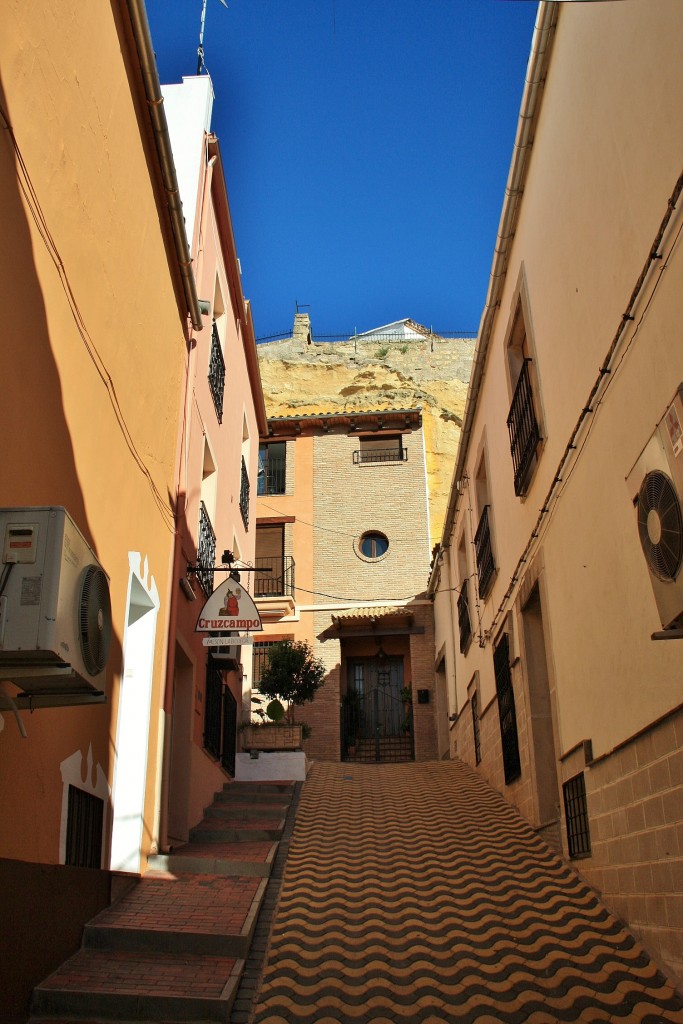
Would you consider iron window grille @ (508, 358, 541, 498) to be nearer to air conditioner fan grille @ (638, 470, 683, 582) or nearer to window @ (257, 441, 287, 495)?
air conditioner fan grille @ (638, 470, 683, 582)

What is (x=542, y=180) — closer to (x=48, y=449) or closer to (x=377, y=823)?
(x=48, y=449)

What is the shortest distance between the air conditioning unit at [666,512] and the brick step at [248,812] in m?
8.19

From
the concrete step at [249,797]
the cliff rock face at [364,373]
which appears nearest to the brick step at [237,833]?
the concrete step at [249,797]

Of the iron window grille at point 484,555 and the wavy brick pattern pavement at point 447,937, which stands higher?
the iron window grille at point 484,555

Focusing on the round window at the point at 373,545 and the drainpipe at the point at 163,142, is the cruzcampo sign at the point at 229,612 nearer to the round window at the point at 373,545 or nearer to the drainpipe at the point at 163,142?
the drainpipe at the point at 163,142

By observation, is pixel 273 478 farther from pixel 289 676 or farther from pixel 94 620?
pixel 94 620

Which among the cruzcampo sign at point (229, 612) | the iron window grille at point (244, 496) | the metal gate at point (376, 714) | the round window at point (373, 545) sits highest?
the round window at point (373, 545)

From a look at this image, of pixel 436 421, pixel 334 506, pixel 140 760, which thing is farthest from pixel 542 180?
pixel 436 421

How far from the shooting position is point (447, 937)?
6812 millimetres

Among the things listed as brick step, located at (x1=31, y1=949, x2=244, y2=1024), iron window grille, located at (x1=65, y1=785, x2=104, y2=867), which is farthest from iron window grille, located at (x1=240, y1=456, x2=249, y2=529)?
brick step, located at (x1=31, y1=949, x2=244, y2=1024)

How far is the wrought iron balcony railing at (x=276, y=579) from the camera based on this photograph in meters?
24.0

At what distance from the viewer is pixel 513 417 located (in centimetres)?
1052

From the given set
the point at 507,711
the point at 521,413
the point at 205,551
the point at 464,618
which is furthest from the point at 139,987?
the point at 464,618

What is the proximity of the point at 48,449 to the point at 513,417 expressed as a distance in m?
6.02
